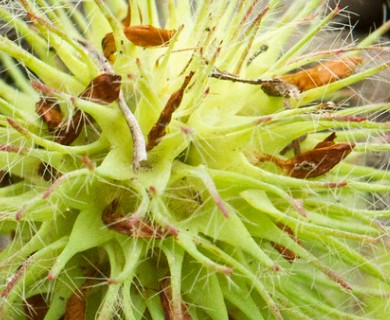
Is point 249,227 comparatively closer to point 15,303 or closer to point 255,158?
point 255,158

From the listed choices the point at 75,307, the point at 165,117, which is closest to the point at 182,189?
the point at 165,117

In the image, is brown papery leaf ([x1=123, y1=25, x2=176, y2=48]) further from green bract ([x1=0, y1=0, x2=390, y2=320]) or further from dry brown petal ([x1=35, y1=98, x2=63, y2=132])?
dry brown petal ([x1=35, y1=98, x2=63, y2=132])

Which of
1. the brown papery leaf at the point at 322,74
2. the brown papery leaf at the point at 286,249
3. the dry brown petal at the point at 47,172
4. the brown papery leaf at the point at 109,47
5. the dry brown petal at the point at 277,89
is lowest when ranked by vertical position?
the brown papery leaf at the point at 286,249

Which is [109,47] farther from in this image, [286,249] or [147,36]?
[286,249]

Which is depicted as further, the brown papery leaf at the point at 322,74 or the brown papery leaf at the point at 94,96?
the brown papery leaf at the point at 322,74

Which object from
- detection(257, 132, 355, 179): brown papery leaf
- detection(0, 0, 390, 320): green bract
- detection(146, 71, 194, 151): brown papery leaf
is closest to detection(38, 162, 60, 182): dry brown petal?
detection(0, 0, 390, 320): green bract

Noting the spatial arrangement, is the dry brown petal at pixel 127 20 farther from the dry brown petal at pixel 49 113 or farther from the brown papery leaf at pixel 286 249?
the brown papery leaf at pixel 286 249

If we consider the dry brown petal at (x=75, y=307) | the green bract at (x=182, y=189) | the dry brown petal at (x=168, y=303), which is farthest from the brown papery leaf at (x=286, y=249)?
the dry brown petal at (x=75, y=307)

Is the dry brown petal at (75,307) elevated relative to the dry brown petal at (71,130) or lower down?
lower down
